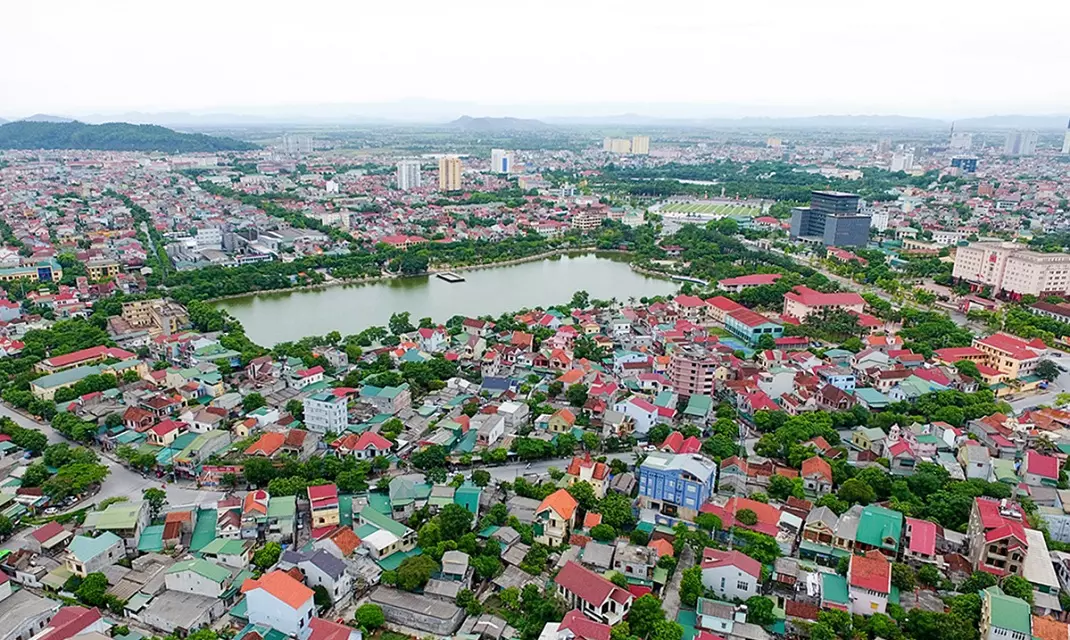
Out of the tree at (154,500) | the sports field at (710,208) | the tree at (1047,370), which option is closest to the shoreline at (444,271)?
the sports field at (710,208)

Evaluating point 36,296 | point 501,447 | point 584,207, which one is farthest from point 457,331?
point 584,207

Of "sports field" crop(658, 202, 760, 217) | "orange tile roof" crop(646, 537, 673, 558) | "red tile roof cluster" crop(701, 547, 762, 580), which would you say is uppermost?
"sports field" crop(658, 202, 760, 217)

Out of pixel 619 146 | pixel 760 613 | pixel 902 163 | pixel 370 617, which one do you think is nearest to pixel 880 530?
pixel 760 613

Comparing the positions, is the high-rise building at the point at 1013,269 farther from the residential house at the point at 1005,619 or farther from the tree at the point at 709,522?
the tree at the point at 709,522

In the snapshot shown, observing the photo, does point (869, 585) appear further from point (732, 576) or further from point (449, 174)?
point (449, 174)

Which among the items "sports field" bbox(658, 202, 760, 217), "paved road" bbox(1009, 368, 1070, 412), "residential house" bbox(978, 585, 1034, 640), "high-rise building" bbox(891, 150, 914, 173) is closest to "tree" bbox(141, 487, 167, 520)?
"residential house" bbox(978, 585, 1034, 640)

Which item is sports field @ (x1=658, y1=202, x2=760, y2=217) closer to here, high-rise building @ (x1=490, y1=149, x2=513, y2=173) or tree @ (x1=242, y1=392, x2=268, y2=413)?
high-rise building @ (x1=490, y1=149, x2=513, y2=173)

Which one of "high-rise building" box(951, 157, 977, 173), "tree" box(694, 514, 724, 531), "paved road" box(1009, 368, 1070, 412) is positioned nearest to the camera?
"tree" box(694, 514, 724, 531)
